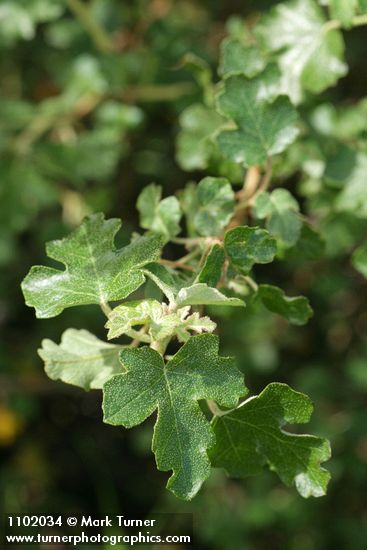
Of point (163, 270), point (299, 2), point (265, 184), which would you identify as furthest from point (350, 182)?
point (163, 270)

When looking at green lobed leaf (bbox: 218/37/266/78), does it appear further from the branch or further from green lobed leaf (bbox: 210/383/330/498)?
the branch

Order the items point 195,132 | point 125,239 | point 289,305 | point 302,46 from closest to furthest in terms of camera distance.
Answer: point 289,305 → point 302,46 → point 195,132 → point 125,239

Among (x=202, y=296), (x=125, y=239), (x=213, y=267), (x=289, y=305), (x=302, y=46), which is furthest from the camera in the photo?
(x=125, y=239)

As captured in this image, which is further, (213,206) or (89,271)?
(213,206)

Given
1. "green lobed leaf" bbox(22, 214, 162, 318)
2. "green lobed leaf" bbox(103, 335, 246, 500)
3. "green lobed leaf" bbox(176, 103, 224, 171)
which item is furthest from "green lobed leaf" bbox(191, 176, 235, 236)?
"green lobed leaf" bbox(176, 103, 224, 171)

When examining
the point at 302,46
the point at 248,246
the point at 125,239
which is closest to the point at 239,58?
the point at 302,46

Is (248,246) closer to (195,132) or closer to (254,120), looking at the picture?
(254,120)

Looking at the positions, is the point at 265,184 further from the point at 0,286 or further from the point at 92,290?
the point at 0,286
